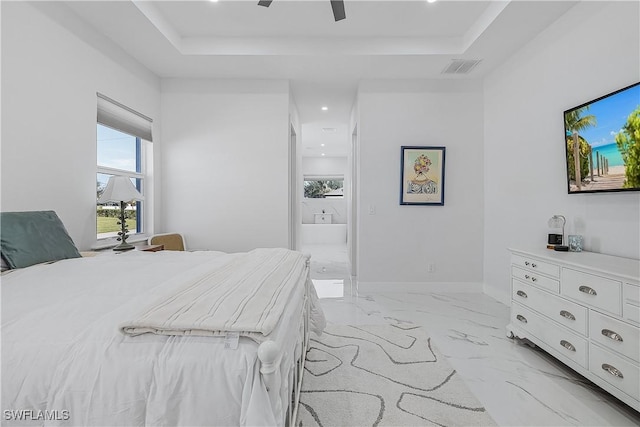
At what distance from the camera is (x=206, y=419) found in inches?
32.9

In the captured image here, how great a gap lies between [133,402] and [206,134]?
12.0ft

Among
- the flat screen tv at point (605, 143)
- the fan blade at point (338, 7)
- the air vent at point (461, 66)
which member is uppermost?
the air vent at point (461, 66)

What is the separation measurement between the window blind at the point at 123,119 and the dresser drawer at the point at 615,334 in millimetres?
4108

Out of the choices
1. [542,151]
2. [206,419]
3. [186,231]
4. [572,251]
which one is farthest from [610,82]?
[186,231]

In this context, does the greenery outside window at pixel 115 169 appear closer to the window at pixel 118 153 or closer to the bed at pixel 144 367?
the window at pixel 118 153

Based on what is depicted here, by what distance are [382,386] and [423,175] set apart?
2.73m

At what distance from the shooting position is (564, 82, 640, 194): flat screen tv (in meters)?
1.95

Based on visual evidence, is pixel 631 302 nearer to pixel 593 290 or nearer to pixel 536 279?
pixel 593 290

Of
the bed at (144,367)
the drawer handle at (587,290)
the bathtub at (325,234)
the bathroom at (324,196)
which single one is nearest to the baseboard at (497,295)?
the drawer handle at (587,290)

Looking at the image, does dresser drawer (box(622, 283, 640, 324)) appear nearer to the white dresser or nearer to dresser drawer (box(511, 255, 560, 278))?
the white dresser

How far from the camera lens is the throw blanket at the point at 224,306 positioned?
3.01 feet

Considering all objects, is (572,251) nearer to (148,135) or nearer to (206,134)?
(206,134)

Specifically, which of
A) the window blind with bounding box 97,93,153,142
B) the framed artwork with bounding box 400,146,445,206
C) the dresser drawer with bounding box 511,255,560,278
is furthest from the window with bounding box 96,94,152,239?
the dresser drawer with bounding box 511,255,560,278

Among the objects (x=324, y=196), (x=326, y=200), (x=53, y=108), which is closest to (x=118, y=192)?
(x=53, y=108)
